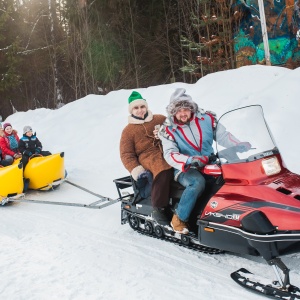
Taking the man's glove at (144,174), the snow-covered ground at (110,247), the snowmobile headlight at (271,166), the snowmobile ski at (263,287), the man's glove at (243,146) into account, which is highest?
the man's glove at (243,146)

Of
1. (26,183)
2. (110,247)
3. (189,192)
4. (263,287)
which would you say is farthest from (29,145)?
(263,287)

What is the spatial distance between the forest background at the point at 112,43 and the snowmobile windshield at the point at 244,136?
9.99 m

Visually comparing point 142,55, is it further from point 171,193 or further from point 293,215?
point 293,215

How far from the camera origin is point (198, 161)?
346cm

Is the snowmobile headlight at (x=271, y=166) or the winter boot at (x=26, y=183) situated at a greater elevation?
the snowmobile headlight at (x=271, y=166)

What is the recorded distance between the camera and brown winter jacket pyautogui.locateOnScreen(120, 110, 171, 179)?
4195mm

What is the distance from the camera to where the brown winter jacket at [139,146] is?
4195 mm

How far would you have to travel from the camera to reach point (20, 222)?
5.06 m

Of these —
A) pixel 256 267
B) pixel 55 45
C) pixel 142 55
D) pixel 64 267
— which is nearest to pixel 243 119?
pixel 256 267

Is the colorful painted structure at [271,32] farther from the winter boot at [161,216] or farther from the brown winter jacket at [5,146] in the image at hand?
the winter boot at [161,216]

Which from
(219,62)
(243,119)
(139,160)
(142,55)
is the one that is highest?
(142,55)

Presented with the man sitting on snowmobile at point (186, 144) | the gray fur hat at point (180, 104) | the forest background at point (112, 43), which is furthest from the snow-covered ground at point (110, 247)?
the forest background at point (112, 43)

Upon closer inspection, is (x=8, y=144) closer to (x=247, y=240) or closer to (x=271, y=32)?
(x=247, y=240)

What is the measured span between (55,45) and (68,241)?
16.7m
